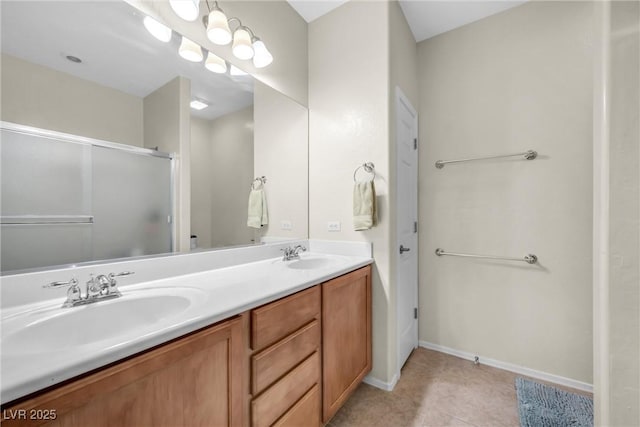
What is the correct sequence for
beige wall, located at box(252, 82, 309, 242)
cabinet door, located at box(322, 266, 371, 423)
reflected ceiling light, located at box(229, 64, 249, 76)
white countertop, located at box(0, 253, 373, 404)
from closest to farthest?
white countertop, located at box(0, 253, 373, 404)
cabinet door, located at box(322, 266, 371, 423)
reflected ceiling light, located at box(229, 64, 249, 76)
beige wall, located at box(252, 82, 309, 242)

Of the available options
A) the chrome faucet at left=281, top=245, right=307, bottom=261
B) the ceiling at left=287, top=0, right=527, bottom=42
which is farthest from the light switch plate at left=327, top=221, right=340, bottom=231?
the ceiling at left=287, top=0, right=527, bottom=42

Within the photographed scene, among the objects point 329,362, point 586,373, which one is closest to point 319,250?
point 329,362

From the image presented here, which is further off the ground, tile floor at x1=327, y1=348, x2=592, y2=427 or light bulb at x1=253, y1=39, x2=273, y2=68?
light bulb at x1=253, y1=39, x2=273, y2=68

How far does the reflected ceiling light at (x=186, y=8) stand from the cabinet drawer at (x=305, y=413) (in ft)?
5.91

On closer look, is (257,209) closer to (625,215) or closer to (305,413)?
(305,413)

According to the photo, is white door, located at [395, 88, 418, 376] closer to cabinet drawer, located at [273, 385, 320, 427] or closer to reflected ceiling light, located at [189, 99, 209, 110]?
cabinet drawer, located at [273, 385, 320, 427]

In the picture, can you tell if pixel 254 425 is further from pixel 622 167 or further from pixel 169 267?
pixel 622 167

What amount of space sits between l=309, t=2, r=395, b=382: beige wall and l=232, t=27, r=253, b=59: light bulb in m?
0.67

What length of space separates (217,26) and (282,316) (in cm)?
146

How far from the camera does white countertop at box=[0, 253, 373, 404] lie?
48 centimetres

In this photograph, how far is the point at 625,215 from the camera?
0.50 m

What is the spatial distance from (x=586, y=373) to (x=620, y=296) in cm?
183

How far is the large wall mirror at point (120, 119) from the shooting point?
84 centimetres

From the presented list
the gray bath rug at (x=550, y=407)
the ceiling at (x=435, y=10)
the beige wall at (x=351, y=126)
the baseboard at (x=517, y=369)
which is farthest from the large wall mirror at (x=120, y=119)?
the gray bath rug at (x=550, y=407)
